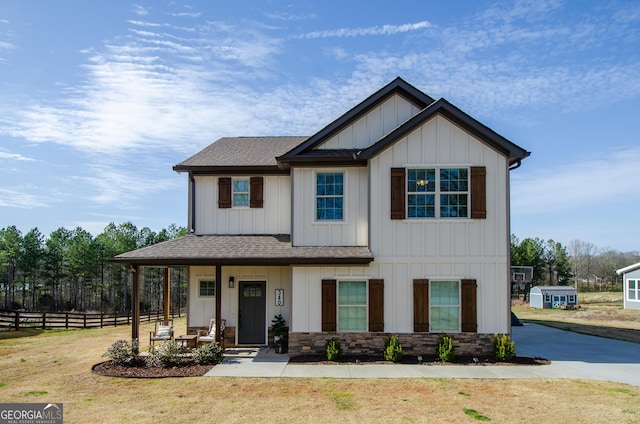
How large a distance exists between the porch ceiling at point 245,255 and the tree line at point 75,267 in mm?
28487

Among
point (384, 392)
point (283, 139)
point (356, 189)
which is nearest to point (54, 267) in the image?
→ point (283, 139)

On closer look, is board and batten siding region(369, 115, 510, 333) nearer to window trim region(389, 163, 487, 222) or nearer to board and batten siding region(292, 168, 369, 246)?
window trim region(389, 163, 487, 222)

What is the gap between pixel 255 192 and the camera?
53.9 ft

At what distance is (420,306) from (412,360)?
4.88ft

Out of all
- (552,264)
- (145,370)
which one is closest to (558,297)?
(552,264)

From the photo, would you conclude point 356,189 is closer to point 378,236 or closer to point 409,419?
point 378,236

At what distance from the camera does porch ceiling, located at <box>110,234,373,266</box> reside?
13734mm

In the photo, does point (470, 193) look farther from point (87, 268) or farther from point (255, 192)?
point (87, 268)

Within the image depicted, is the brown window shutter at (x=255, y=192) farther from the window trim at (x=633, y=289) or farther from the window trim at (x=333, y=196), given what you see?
the window trim at (x=633, y=289)

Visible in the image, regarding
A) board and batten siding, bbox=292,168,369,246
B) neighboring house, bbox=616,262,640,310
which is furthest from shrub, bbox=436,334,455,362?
neighboring house, bbox=616,262,640,310

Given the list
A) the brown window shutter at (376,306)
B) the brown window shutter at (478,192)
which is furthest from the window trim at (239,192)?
the brown window shutter at (478,192)

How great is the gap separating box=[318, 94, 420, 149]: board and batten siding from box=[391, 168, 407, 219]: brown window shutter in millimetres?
1566

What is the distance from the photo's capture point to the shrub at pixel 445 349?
43.7ft

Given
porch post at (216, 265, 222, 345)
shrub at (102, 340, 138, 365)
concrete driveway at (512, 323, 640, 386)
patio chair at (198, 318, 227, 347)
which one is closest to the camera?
concrete driveway at (512, 323, 640, 386)
